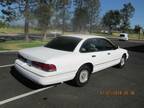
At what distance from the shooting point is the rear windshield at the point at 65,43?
20.3 feet

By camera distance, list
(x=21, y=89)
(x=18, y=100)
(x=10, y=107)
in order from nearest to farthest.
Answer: (x=10, y=107), (x=18, y=100), (x=21, y=89)

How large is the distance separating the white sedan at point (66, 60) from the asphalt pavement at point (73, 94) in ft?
1.25

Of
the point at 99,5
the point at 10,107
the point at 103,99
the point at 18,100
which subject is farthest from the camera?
the point at 99,5

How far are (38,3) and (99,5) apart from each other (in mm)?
41168

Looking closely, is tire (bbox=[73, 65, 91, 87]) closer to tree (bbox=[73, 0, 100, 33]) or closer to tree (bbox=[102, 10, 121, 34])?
tree (bbox=[73, 0, 100, 33])

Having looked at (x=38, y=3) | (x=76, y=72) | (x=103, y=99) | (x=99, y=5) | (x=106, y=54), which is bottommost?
(x=103, y=99)

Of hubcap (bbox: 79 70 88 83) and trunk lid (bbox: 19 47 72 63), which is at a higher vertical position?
trunk lid (bbox: 19 47 72 63)

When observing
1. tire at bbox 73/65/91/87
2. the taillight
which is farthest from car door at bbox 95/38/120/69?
the taillight

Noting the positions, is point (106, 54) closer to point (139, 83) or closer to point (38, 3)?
point (139, 83)

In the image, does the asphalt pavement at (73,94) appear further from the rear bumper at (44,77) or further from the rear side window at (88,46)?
the rear side window at (88,46)

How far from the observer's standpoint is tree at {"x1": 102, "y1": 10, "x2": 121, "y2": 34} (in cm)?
9194

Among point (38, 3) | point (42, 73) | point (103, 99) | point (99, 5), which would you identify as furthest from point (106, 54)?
point (99, 5)

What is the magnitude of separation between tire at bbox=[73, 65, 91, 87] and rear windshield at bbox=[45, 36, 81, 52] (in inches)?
28.1

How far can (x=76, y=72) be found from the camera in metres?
5.85
